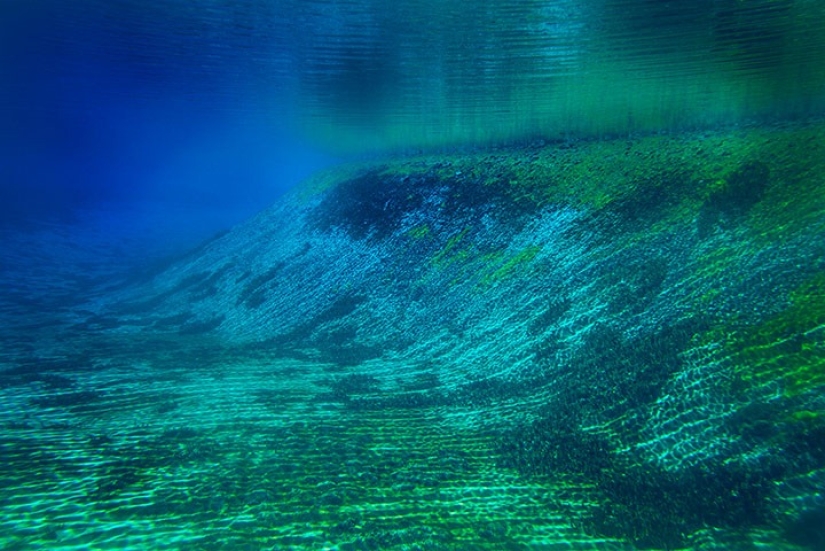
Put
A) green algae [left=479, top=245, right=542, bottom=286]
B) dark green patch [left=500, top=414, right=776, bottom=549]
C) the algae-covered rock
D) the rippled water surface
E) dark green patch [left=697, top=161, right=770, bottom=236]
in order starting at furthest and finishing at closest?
green algae [left=479, top=245, right=542, bottom=286], the rippled water surface, dark green patch [left=697, top=161, right=770, bottom=236], the algae-covered rock, dark green patch [left=500, top=414, right=776, bottom=549]

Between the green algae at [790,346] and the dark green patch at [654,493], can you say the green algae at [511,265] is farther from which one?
the dark green patch at [654,493]

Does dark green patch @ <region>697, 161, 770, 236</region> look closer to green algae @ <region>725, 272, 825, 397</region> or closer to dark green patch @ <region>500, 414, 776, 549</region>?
green algae @ <region>725, 272, 825, 397</region>

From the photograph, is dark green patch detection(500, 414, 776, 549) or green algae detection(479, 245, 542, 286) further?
green algae detection(479, 245, 542, 286)

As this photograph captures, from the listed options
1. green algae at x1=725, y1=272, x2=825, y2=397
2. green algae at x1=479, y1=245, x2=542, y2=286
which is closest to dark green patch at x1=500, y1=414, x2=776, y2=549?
green algae at x1=725, y1=272, x2=825, y2=397

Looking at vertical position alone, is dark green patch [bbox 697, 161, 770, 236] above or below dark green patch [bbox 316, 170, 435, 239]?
below

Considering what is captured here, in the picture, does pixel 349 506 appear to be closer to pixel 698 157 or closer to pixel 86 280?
pixel 698 157

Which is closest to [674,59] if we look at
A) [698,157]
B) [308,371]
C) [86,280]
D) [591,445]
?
[698,157]
